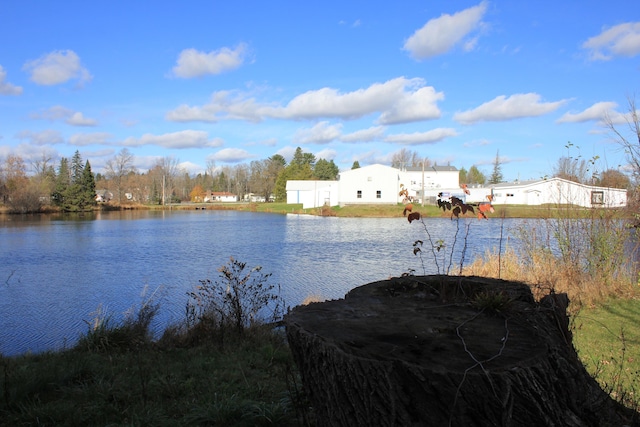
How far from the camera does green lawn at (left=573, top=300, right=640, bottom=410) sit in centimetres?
464

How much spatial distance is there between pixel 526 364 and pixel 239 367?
152 inches

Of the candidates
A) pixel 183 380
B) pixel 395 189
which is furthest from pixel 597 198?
pixel 395 189

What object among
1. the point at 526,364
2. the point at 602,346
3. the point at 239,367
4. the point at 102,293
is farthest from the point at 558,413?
the point at 102,293

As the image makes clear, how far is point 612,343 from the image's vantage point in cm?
633

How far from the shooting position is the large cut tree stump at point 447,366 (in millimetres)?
2131

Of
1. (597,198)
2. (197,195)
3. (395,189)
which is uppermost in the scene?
(197,195)

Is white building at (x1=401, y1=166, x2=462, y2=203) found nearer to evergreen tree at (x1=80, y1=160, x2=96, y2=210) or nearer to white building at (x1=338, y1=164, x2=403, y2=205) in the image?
white building at (x1=338, y1=164, x2=403, y2=205)

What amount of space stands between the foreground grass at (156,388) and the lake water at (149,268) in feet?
8.99

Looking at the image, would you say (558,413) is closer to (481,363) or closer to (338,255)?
(481,363)

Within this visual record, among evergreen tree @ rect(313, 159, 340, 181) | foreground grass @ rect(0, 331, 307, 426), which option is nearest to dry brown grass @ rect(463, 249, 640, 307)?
foreground grass @ rect(0, 331, 307, 426)

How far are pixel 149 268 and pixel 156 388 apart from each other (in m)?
13.6

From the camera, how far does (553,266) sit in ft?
33.5

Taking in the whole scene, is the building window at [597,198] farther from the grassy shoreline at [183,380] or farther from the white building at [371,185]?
the white building at [371,185]

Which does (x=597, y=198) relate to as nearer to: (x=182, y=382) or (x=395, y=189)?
(x=182, y=382)
